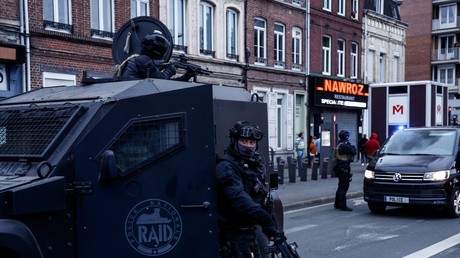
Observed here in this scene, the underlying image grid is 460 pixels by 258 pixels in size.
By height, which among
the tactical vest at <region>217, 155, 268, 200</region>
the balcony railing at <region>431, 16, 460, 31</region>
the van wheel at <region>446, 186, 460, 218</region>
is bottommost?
the van wheel at <region>446, 186, 460, 218</region>

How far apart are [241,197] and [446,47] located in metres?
55.5

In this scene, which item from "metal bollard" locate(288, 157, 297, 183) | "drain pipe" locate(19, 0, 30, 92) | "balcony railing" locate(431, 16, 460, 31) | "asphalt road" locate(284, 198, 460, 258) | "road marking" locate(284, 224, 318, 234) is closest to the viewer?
"asphalt road" locate(284, 198, 460, 258)

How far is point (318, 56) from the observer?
27.6m

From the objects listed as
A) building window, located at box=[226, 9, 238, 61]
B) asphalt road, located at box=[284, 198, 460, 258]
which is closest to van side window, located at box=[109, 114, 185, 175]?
asphalt road, located at box=[284, 198, 460, 258]

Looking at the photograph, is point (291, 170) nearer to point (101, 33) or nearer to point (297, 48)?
point (101, 33)

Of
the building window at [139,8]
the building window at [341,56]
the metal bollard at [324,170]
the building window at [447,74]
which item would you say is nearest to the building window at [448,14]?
the building window at [447,74]

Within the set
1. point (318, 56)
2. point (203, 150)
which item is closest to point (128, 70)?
point (203, 150)

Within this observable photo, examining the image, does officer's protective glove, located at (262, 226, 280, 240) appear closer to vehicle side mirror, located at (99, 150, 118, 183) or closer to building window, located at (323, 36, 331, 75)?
vehicle side mirror, located at (99, 150, 118, 183)

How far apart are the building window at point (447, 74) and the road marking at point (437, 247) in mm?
49538

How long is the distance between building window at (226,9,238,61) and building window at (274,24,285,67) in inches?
115

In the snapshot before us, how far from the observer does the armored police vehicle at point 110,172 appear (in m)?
3.48

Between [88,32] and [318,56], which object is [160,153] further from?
[318,56]

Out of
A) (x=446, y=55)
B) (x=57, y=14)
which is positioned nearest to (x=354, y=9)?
(x=57, y=14)

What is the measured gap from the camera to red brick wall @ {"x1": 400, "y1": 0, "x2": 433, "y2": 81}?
5475 centimetres
